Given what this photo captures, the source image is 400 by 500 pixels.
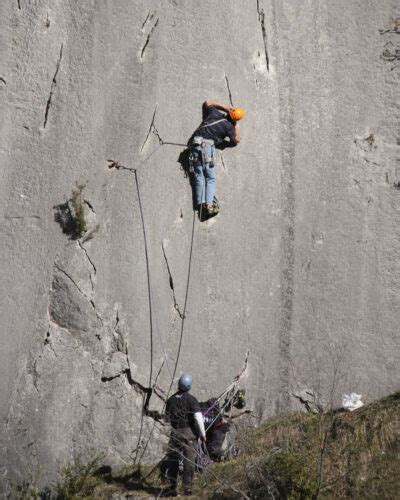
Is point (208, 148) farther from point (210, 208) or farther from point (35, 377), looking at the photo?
point (35, 377)

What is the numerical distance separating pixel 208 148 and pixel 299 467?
3.57 m

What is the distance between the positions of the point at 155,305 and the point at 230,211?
4.43 ft

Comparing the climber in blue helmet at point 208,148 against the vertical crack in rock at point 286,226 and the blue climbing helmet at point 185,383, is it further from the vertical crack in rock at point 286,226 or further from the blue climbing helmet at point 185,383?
the blue climbing helmet at point 185,383

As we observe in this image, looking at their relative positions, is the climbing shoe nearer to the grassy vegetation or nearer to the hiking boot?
the grassy vegetation

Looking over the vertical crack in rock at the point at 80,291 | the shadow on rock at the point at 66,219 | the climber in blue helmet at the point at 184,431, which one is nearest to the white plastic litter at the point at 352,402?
the climber in blue helmet at the point at 184,431

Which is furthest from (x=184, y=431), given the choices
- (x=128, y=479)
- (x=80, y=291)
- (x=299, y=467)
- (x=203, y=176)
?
(x=203, y=176)

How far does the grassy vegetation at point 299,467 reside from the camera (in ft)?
26.9

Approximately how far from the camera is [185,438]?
28.2 feet

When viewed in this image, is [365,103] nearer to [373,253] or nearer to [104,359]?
[373,253]

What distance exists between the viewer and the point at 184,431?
8.69 meters

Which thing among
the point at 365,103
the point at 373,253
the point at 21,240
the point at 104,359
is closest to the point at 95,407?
the point at 104,359

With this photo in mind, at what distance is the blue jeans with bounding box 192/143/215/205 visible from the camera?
32.0ft

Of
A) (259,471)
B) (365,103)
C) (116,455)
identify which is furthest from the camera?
(365,103)

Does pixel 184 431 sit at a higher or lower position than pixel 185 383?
lower
